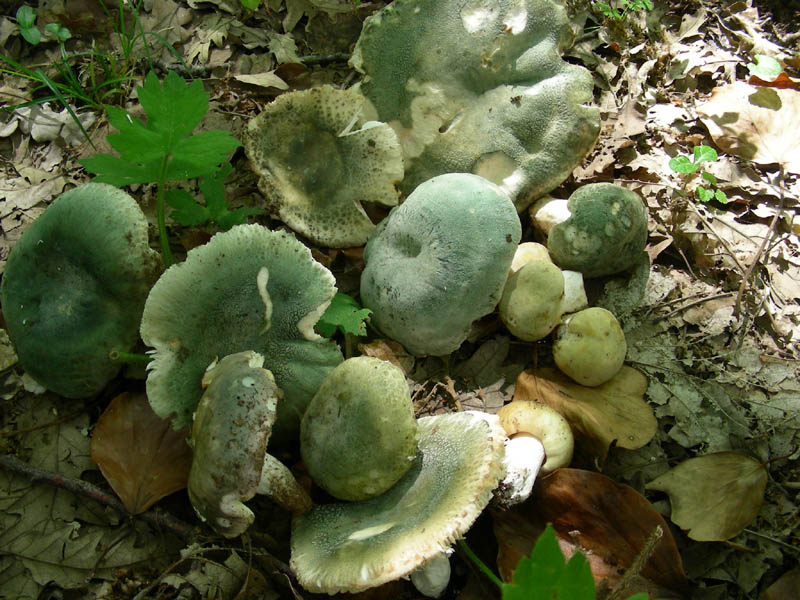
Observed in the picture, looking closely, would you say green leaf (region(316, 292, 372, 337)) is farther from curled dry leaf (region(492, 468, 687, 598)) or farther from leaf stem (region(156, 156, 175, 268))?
curled dry leaf (region(492, 468, 687, 598))

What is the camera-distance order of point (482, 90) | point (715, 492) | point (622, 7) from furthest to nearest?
point (622, 7)
point (482, 90)
point (715, 492)

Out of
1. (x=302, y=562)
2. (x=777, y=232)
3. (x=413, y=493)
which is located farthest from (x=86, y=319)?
(x=777, y=232)

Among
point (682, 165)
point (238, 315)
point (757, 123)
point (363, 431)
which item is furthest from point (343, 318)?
point (757, 123)

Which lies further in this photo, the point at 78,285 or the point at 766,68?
the point at 766,68

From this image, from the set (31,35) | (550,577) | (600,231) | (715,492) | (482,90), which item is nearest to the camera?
(550,577)

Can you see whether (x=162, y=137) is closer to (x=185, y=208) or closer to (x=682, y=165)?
(x=185, y=208)

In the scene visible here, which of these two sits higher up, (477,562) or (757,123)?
(757,123)

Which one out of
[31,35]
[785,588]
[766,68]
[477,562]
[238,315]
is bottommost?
[785,588]

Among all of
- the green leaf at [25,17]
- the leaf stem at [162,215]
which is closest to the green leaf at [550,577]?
the leaf stem at [162,215]

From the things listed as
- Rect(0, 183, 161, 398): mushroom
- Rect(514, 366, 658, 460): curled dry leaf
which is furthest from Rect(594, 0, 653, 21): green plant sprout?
Rect(0, 183, 161, 398): mushroom

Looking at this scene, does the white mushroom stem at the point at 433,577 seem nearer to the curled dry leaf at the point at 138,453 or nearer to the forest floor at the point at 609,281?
the forest floor at the point at 609,281
